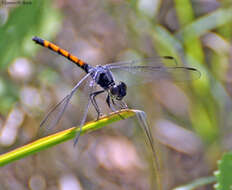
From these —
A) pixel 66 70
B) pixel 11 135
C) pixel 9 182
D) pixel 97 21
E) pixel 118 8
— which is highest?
pixel 97 21

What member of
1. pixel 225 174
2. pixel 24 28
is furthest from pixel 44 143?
pixel 24 28

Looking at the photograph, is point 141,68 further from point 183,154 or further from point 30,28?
point 183,154

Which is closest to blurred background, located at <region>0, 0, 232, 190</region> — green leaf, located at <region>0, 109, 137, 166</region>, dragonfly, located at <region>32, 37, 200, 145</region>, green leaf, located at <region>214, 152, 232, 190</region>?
dragonfly, located at <region>32, 37, 200, 145</region>

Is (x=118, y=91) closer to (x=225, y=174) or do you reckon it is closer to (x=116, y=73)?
(x=116, y=73)

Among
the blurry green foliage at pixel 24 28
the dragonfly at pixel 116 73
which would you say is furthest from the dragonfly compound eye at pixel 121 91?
the blurry green foliage at pixel 24 28

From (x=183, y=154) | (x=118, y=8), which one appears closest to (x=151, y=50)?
(x=118, y=8)

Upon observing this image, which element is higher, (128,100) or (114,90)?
(128,100)
